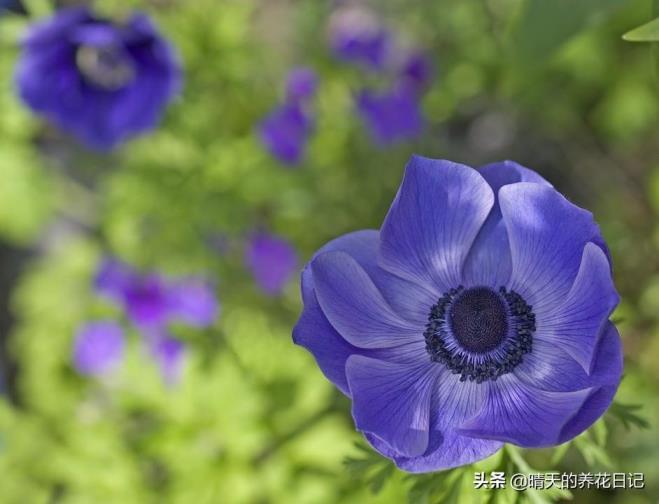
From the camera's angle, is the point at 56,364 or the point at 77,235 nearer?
the point at 56,364

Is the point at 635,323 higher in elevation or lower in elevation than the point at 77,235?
lower

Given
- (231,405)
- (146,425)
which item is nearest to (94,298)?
(146,425)

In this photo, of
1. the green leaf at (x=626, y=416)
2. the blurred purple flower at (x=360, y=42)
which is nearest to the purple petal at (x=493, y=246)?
the green leaf at (x=626, y=416)

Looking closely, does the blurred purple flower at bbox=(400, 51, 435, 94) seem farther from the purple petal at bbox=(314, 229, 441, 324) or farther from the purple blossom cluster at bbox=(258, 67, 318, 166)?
the purple petal at bbox=(314, 229, 441, 324)

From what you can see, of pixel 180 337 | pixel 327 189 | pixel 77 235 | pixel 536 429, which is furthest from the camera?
pixel 77 235

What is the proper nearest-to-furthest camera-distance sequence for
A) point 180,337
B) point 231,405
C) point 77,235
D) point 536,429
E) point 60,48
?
point 536,429
point 60,48
point 231,405
point 180,337
point 77,235

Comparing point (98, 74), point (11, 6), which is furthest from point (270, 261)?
point (11, 6)

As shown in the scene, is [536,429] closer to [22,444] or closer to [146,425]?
[146,425]

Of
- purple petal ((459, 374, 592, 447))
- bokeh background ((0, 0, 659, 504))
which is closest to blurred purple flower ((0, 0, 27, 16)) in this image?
bokeh background ((0, 0, 659, 504))

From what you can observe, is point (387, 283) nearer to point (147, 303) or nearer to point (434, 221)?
point (434, 221)
